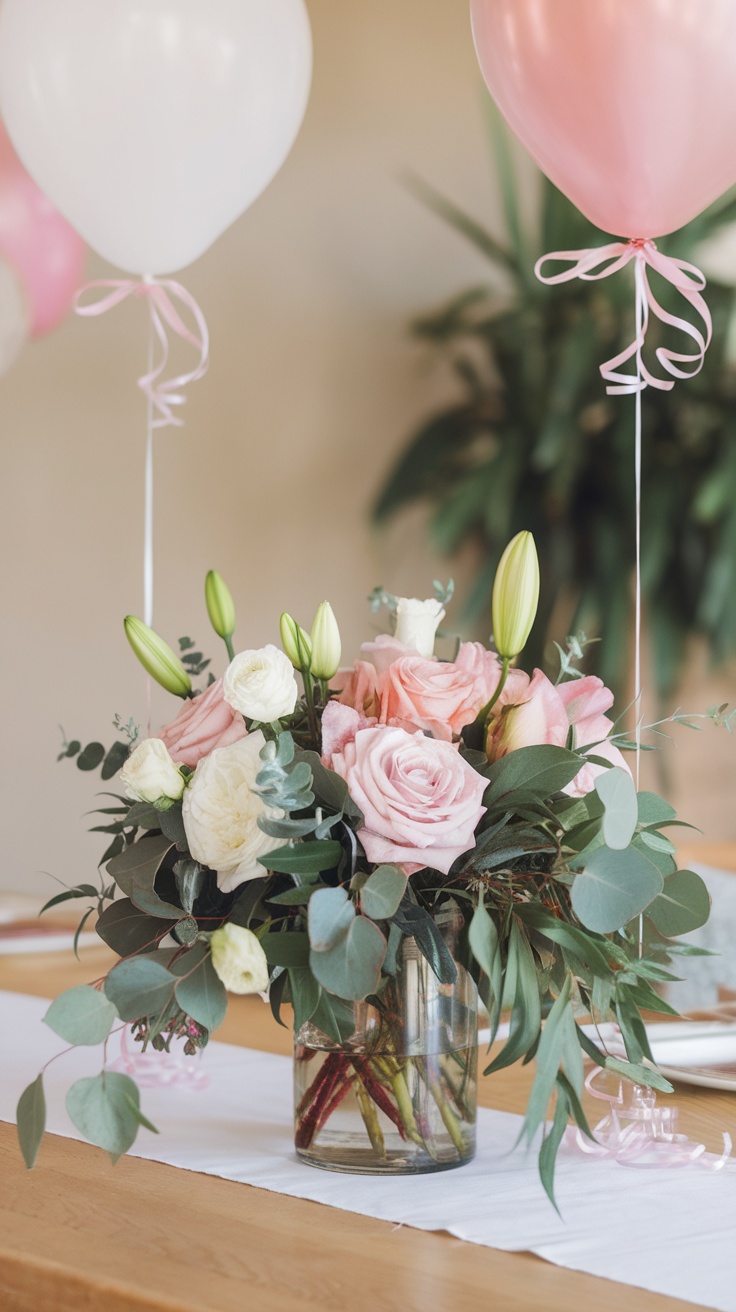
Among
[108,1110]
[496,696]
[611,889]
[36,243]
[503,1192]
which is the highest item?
[36,243]

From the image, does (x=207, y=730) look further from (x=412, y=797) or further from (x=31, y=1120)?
(x=31, y=1120)

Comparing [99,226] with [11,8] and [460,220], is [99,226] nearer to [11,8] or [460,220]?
[11,8]

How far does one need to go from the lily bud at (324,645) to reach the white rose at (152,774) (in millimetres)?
120

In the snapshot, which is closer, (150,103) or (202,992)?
(202,992)

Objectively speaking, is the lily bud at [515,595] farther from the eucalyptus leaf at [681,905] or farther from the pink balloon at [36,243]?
the pink balloon at [36,243]

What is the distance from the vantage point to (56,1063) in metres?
1.18

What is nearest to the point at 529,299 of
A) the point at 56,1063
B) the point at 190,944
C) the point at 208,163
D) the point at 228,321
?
the point at 228,321

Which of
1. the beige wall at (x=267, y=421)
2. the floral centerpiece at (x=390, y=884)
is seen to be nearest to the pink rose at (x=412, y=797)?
the floral centerpiece at (x=390, y=884)

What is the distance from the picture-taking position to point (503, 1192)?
33.3 inches

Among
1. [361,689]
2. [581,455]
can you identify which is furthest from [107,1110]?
[581,455]

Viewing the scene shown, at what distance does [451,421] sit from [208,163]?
177cm

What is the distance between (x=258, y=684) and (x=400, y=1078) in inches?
A: 10.4

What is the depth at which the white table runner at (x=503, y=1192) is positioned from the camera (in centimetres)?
74

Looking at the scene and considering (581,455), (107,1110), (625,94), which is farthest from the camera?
(581,455)
